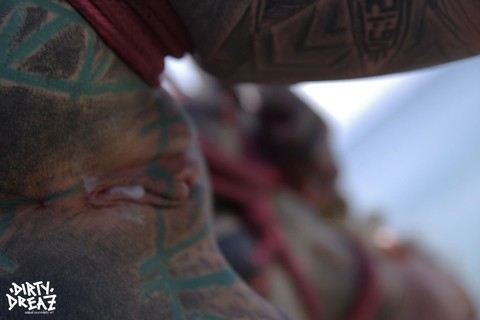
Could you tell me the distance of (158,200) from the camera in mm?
533

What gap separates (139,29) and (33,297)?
0.21 m

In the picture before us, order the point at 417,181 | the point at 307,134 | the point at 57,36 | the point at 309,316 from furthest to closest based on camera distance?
the point at 417,181, the point at 307,134, the point at 309,316, the point at 57,36

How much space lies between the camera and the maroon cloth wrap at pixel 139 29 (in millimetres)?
479

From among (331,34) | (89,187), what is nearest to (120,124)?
(89,187)

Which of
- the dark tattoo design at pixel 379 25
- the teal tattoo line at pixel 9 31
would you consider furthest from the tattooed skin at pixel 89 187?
the dark tattoo design at pixel 379 25

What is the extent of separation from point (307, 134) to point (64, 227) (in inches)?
30.2

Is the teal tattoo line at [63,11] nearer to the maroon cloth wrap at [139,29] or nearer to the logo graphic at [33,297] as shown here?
the maroon cloth wrap at [139,29]

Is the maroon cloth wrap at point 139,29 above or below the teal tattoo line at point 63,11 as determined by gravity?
below

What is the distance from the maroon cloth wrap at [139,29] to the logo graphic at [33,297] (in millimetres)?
180

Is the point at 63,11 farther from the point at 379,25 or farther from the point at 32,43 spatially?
the point at 379,25

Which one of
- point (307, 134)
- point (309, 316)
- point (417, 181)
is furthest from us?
point (417, 181)

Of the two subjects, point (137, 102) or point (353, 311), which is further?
point (353, 311)

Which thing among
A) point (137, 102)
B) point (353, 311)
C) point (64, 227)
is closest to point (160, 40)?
point (137, 102)

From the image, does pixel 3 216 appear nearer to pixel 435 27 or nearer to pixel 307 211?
pixel 435 27
